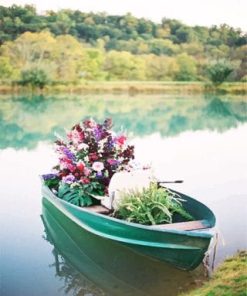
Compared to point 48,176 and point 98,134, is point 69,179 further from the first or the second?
point 48,176

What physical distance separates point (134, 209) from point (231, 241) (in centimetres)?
79

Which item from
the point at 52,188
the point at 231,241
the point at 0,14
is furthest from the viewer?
the point at 52,188

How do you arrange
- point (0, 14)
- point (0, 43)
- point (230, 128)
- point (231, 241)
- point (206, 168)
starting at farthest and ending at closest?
point (230, 128) < point (206, 168) < point (231, 241) < point (0, 43) < point (0, 14)

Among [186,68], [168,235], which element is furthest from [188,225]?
[186,68]

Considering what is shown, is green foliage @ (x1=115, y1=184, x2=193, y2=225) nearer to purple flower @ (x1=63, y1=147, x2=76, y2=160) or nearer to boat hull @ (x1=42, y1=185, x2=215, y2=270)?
boat hull @ (x1=42, y1=185, x2=215, y2=270)

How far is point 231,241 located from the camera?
4.00 metres

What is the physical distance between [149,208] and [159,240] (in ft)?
0.79

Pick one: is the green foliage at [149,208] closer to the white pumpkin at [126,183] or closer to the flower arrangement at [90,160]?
the white pumpkin at [126,183]

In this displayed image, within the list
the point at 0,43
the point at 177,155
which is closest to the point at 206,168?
the point at 177,155

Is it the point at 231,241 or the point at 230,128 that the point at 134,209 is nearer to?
the point at 231,241

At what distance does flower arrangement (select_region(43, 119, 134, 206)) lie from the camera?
4.09 meters

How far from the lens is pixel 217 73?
4.96 metres

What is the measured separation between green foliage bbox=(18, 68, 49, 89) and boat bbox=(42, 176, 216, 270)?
1.14 meters

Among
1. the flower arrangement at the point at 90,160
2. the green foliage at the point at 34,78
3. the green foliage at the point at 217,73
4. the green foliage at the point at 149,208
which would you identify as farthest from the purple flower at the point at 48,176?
the green foliage at the point at 217,73
